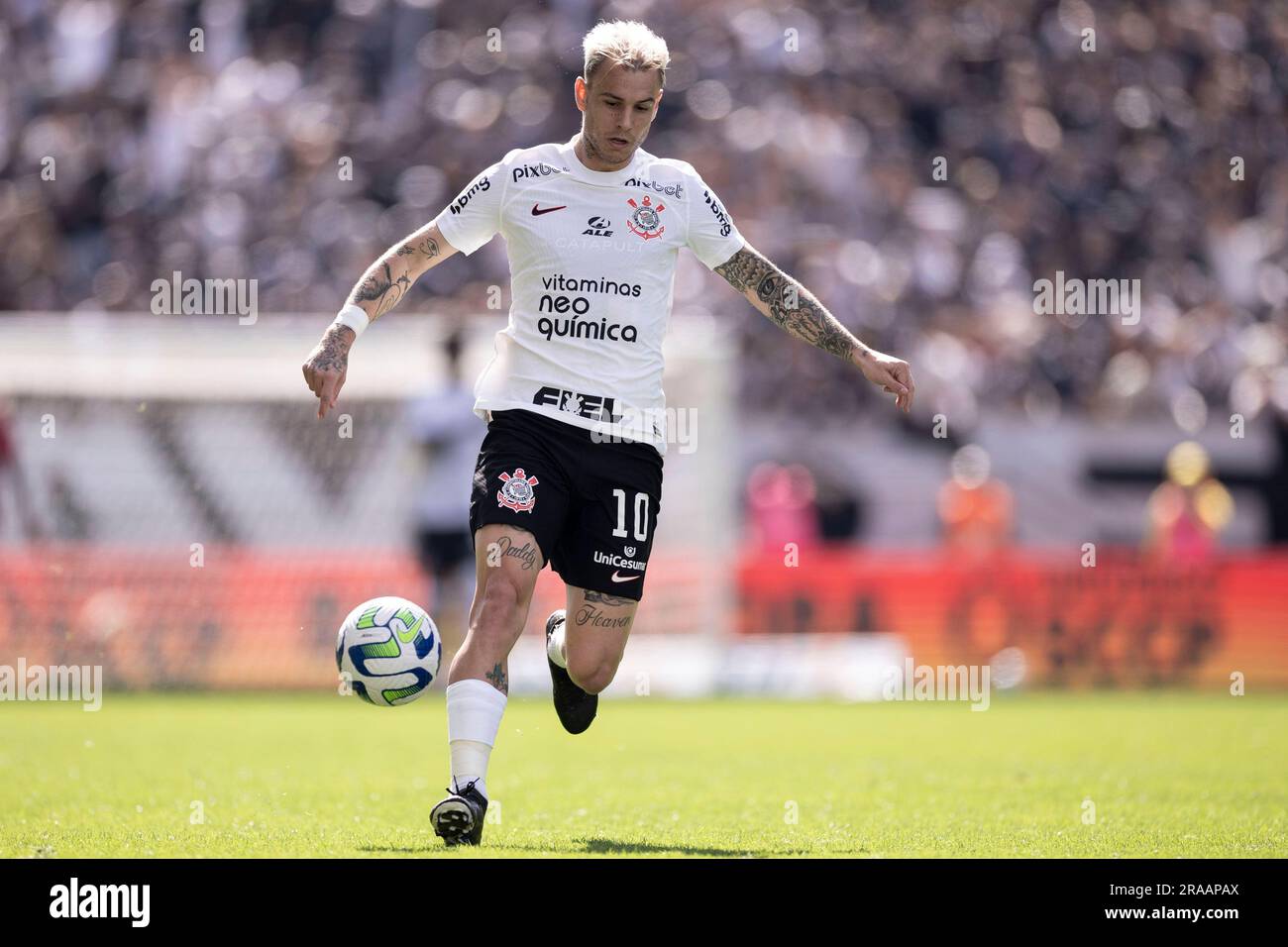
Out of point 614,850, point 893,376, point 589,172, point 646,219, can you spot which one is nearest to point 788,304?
point 893,376

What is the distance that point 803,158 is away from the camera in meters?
21.7

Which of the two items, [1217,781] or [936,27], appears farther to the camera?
[936,27]

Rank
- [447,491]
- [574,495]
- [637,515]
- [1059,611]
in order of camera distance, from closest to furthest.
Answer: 1. [574,495]
2. [637,515]
3. [447,491]
4. [1059,611]

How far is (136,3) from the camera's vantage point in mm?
23453

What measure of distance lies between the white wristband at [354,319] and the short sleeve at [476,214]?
50 centimetres

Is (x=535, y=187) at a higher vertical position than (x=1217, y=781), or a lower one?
higher

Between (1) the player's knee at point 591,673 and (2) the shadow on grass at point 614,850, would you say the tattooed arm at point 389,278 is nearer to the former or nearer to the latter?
(1) the player's knee at point 591,673

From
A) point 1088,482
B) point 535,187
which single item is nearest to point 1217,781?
point 535,187

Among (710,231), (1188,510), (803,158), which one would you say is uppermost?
(803,158)

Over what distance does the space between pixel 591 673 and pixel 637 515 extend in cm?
75

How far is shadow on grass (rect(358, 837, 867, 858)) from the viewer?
6352 millimetres

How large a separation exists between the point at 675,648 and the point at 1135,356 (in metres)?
6.57

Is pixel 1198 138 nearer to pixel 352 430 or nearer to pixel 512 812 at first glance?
pixel 352 430

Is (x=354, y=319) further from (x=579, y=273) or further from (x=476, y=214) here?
(x=579, y=273)
